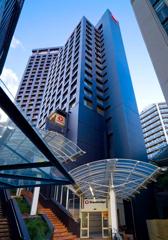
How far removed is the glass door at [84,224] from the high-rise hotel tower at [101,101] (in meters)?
6.60

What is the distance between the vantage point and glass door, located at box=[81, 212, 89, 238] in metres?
17.0

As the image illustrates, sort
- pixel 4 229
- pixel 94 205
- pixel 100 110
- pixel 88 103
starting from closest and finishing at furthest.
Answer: pixel 4 229 < pixel 94 205 < pixel 88 103 < pixel 100 110

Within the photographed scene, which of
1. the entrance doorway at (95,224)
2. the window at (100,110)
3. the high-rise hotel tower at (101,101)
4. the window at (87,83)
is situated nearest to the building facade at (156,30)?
the entrance doorway at (95,224)

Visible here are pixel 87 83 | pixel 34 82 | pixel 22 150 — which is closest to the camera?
pixel 22 150

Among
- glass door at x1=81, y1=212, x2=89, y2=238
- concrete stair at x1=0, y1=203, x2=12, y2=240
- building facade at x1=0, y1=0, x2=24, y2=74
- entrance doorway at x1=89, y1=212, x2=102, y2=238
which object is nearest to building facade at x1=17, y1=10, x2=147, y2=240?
entrance doorway at x1=89, y1=212, x2=102, y2=238

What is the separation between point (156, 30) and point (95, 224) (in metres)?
18.4

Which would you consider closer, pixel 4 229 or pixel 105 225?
pixel 4 229

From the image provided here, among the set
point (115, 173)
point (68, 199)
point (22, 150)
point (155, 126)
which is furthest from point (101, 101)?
point (155, 126)

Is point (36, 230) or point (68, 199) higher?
point (68, 199)

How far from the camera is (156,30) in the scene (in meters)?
7.86

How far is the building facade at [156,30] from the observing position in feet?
21.5

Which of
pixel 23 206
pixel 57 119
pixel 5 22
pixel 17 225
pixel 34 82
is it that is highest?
pixel 34 82

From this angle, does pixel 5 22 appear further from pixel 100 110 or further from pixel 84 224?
pixel 100 110

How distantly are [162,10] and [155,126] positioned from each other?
9243 cm
